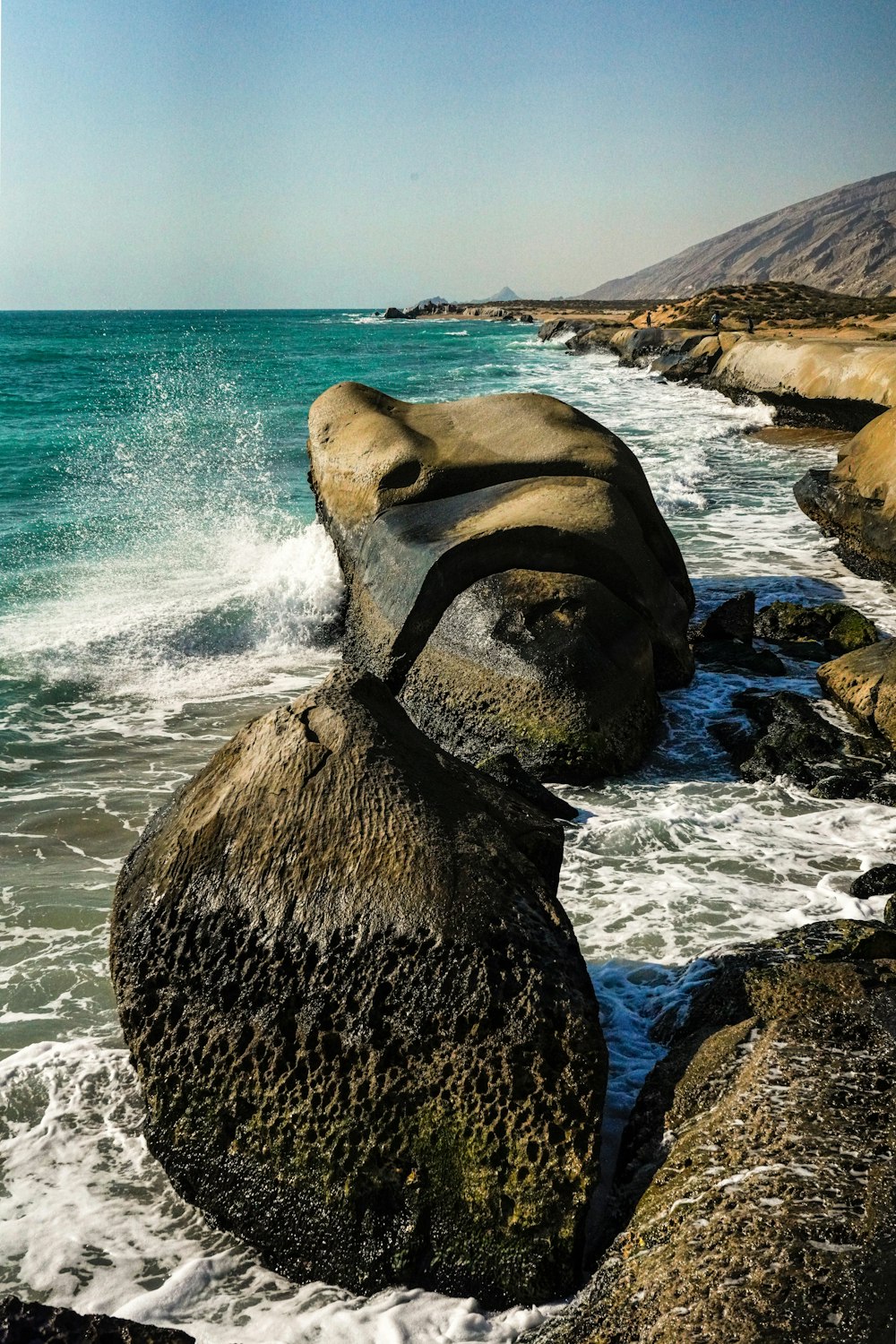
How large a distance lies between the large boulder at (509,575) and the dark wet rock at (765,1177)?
10.3 feet

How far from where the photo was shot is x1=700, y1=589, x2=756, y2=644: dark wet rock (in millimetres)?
9008

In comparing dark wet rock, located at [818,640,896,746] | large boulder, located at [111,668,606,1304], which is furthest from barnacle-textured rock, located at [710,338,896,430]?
large boulder, located at [111,668,606,1304]

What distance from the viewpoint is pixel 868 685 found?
24.1 feet

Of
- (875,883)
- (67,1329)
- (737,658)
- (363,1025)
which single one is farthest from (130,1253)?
(737,658)

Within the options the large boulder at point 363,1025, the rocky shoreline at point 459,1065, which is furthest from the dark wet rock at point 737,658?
the large boulder at point 363,1025

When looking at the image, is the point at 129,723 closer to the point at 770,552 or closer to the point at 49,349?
the point at 770,552

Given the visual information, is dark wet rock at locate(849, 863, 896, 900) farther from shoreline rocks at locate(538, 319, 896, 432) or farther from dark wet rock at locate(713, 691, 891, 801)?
shoreline rocks at locate(538, 319, 896, 432)

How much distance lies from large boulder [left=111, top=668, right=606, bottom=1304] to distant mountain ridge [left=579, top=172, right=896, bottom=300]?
2564 inches

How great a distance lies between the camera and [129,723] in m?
7.97

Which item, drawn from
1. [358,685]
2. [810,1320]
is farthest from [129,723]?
[810,1320]

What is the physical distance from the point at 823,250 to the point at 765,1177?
452ft

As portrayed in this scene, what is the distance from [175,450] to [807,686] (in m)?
15.7

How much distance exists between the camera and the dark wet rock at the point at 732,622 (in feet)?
29.6

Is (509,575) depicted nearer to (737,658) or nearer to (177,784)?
(737,658)
